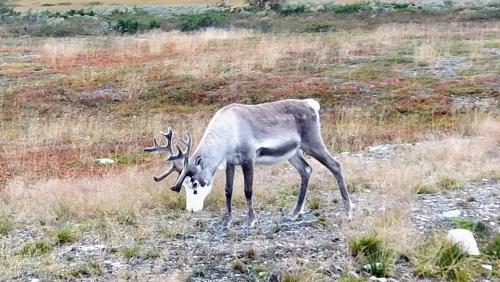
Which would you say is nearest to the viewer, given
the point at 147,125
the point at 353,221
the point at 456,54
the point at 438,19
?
the point at 353,221

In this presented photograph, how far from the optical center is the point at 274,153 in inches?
415

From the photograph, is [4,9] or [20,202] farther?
[4,9]

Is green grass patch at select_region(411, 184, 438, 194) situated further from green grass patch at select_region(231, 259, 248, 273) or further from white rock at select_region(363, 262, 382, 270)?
green grass patch at select_region(231, 259, 248, 273)

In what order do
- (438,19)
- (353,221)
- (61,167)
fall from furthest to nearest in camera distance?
(438,19) < (61,167) < (353,221)

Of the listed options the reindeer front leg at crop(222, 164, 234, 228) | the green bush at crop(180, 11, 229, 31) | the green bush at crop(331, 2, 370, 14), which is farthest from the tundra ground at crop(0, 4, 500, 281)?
the green bush at crop(331, 2, 370, 14)

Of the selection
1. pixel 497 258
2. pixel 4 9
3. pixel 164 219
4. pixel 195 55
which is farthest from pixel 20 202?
pixel 4 9

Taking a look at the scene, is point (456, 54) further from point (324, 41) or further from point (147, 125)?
point (147, 125)

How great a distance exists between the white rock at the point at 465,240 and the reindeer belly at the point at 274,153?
265cm

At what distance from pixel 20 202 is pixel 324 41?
27.8m

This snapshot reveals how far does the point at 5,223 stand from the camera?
34.7 ft

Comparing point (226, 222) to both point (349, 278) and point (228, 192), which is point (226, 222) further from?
point (349, 278)

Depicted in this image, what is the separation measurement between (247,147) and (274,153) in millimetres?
457

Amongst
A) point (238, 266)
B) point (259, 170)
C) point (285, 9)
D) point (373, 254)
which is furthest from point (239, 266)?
point (285, 9)

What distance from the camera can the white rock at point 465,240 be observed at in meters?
8.82
